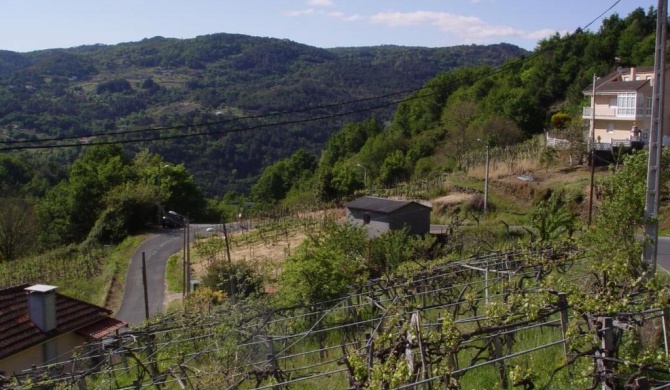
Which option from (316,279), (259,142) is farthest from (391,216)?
(259,142)

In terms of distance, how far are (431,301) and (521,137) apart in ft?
133

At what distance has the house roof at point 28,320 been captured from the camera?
13852mm

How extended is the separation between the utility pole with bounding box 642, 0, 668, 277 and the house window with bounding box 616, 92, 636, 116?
29.3 meters

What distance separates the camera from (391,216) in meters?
26.1

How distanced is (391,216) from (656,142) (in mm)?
18418

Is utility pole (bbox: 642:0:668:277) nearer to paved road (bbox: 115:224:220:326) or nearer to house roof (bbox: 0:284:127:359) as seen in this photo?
house roof (bbox: 0:284:127:359)

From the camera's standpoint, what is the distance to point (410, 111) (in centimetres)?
7419

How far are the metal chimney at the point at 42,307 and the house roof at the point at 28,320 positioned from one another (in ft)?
0.38

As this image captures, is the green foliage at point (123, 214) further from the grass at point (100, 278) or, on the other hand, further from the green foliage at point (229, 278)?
the green foliage at point (229, 278)

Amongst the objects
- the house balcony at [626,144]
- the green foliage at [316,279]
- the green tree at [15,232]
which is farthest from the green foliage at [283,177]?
the green foliage at [316,279]

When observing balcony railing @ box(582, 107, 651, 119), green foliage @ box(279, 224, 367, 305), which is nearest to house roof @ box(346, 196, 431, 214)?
green foliage @ box(279, 224, 367, 305)

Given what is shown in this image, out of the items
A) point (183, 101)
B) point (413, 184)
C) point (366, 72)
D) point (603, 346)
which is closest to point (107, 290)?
point (413, 184)

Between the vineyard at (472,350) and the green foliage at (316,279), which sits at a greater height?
the vineyard at (472,350)

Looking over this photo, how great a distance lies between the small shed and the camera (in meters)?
26.1
